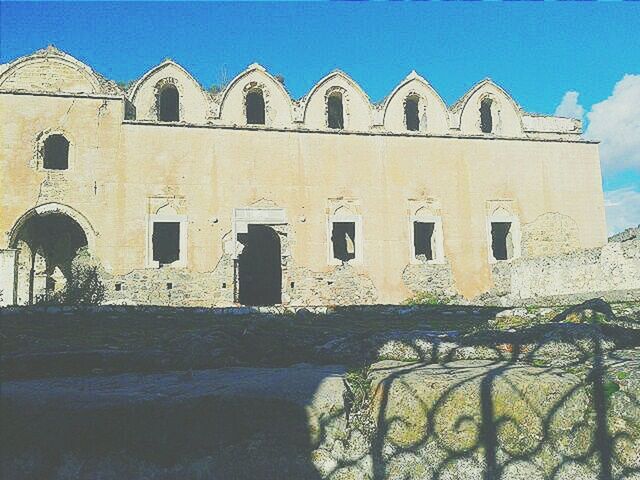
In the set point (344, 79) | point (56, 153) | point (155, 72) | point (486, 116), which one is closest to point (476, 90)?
point (486, 116)

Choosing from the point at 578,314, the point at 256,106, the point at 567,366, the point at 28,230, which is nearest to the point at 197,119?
the point at 256,106

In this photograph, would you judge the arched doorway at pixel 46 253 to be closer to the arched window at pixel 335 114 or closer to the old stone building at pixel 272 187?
the old stone building at pixel 272 187

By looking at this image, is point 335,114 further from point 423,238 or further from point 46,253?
point 46,253

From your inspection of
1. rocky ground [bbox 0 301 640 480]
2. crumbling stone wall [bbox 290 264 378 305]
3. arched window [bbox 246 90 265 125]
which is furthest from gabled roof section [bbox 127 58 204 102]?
rocky ground [bbox 0 301 640 480]

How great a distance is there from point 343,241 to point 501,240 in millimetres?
5734

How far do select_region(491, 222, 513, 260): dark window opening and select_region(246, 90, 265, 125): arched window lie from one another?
29.0 feet

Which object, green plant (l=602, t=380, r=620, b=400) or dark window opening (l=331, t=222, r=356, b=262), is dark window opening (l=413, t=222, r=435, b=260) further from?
green plant (l=602, t=380, r=620, b=400)

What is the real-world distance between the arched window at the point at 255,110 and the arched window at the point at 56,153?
230 inches

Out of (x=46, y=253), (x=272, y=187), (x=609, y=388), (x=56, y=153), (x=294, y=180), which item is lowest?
(x=609, y=388)

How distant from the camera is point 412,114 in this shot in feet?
63.8

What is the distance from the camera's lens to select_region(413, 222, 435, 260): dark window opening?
18902mm

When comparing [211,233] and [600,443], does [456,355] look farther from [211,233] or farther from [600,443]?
[211,233]

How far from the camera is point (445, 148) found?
60.3 ft

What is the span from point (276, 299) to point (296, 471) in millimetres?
15368
